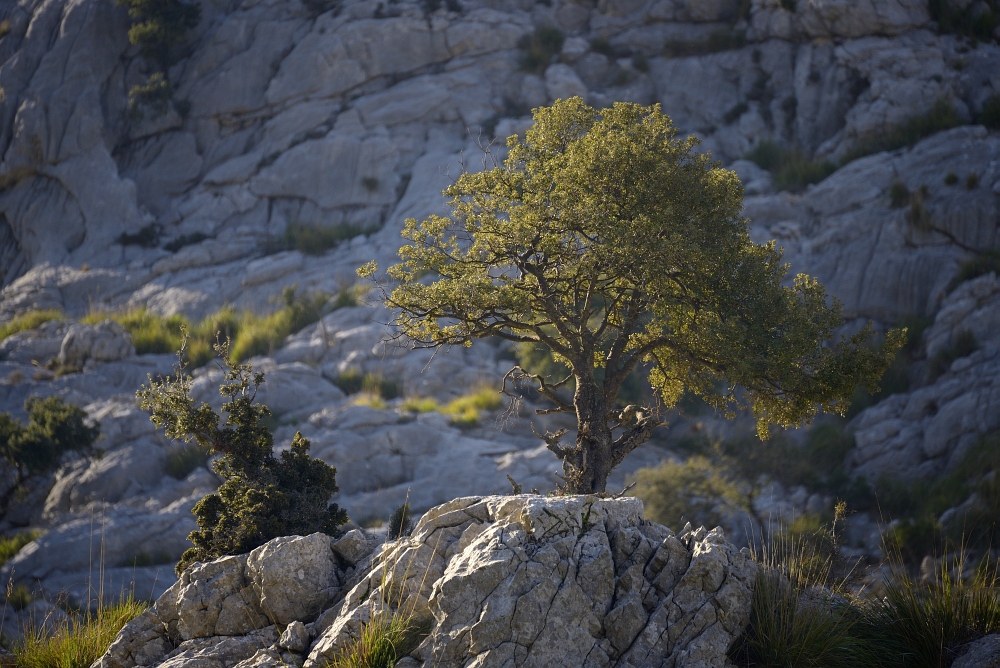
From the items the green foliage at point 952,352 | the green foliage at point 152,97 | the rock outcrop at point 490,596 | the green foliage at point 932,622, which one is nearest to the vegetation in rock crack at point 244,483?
the rock outcrop at point 490,596

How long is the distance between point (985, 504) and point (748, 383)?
11324mm

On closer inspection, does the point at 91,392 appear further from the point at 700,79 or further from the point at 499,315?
the point at 700,79

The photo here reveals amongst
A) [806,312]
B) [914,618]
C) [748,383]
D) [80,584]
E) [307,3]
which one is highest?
[307,3]

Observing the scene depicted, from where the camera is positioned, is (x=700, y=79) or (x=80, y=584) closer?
(x=80, y=584)

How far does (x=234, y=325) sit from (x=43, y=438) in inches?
371

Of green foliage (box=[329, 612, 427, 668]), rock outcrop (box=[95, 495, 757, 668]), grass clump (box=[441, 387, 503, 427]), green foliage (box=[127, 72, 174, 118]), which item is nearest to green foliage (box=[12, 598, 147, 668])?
rock outcrop (box=[95, 495, 757, 668])

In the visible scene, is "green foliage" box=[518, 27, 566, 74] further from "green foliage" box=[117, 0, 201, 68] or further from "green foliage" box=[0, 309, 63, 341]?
"green foliage" box=[0, 309, 63, 341]

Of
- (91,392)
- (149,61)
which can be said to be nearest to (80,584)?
(91,392)

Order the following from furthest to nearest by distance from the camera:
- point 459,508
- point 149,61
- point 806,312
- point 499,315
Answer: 1. point 149,61
2. point 499,315
3. point 806,312
4. point 459,508

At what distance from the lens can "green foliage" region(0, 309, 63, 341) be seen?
31.3 m

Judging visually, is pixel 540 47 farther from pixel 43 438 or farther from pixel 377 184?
pixel 43 438

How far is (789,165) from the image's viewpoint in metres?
33.0

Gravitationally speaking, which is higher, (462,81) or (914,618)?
(462,81)

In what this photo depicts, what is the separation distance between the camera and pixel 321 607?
35.3ft
